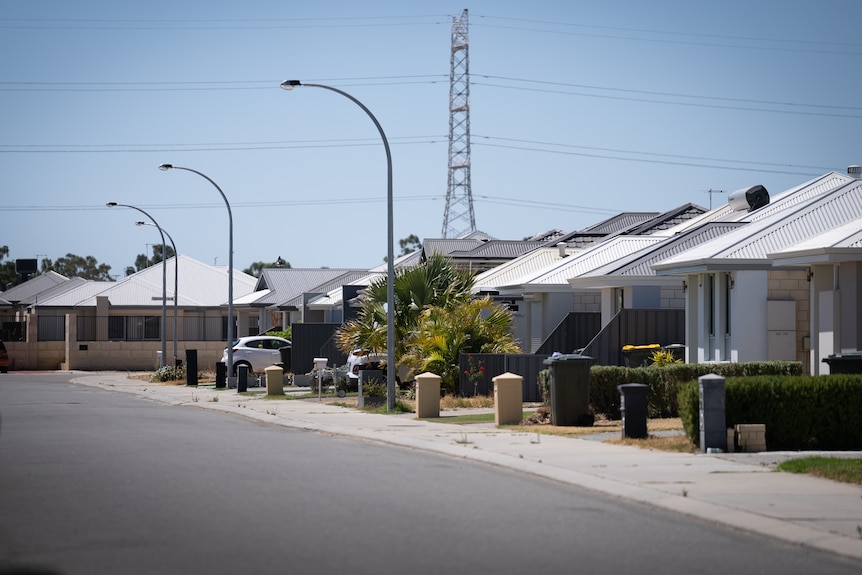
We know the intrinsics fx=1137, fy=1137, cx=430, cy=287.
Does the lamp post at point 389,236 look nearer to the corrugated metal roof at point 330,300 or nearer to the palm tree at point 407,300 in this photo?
the palm tree at point 407,300

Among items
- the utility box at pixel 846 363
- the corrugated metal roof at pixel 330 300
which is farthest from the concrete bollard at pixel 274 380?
the utility box at pixel 846 363

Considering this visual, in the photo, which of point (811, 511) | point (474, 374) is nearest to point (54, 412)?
point (474, 374)

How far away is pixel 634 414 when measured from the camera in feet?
58.2

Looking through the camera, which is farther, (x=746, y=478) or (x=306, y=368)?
(x=306, y=368)

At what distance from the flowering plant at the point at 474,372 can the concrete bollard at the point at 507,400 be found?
6512 mm

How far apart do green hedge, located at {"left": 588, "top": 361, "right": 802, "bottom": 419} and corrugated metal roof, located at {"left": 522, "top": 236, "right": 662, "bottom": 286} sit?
12079 millimetres

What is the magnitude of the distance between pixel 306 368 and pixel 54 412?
15713 mm

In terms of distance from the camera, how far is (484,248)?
5003cm

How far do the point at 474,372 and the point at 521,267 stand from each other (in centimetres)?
1428

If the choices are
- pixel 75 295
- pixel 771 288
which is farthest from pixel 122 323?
pixel 771 288

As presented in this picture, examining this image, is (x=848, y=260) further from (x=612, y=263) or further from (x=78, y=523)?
(x=78, y=523)

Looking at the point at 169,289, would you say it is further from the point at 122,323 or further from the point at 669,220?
the point at 669,220

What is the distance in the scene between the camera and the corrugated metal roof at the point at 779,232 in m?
26.0

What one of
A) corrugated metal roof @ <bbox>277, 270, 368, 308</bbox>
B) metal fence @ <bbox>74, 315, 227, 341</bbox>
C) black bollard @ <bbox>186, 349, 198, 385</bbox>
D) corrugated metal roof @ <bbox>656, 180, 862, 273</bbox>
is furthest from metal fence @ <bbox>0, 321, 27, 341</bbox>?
corrugated metal roof @ <bbox>656, 180, 862, 273</bbox>
